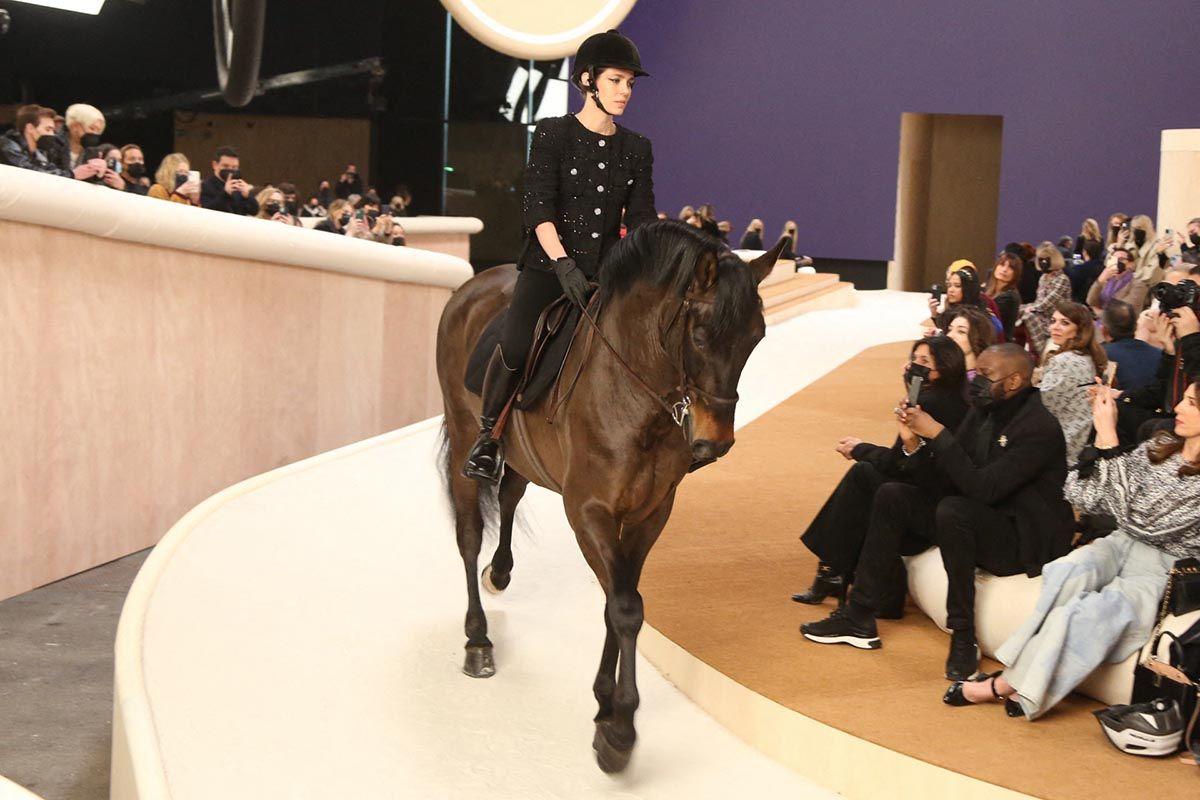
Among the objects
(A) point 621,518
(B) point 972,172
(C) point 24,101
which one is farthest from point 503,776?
(B) point 972,172

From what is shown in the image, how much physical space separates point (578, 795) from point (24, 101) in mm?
13598

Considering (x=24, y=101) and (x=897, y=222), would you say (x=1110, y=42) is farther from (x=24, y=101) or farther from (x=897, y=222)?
(x=24, y=101)

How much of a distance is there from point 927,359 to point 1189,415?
117cm

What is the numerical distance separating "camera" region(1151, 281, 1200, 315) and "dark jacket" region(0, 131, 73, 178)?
4.96 meters

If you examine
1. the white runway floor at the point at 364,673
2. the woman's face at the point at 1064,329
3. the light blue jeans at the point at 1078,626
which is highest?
the woman's face at the point at 1064,329

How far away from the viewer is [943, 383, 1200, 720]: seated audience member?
12.2 feet

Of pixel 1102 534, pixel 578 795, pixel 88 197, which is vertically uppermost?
pixel 88 197

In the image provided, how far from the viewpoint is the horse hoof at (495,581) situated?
205 inches

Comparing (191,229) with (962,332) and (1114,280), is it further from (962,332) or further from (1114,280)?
(1114,280)

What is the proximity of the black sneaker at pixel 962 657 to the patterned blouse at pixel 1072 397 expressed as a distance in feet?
5.86

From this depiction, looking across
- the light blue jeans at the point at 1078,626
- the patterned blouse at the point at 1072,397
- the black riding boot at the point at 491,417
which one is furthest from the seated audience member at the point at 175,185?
the light blue jeans at the point at 1078,626

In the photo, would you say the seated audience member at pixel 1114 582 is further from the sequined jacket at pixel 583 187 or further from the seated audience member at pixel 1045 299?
the seated audience member at pixel 1045 299

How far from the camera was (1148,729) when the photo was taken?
347 centimetres

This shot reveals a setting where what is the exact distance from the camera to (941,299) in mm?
9039
